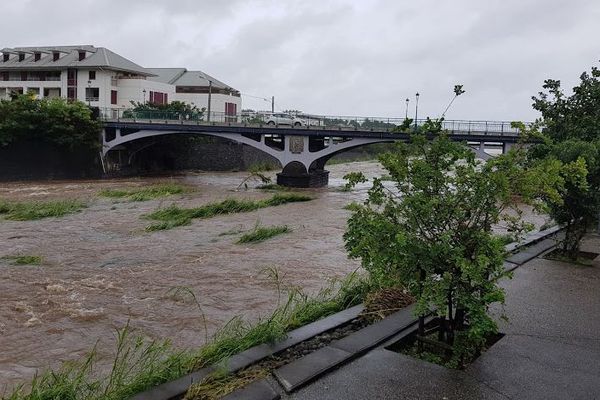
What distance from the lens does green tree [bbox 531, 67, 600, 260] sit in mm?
7334

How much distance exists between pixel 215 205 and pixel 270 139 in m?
18.2

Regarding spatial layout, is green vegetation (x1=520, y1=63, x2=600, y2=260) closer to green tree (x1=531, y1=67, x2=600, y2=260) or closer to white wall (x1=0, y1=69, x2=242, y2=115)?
green tree (x1=531, y1=67, x2=600, y2=260)

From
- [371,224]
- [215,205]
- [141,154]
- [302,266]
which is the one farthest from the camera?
[141,154]

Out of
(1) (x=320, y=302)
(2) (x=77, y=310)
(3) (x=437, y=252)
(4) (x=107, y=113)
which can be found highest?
(4) (x=107, y=113)

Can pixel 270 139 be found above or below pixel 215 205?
above

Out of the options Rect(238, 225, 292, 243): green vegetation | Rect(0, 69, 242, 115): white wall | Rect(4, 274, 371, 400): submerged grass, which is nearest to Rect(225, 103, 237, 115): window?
Rect(0, 69, 242, 115): white wall

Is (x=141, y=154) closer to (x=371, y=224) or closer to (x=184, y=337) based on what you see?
(x=184, y=337)

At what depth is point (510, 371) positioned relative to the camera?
4.54 m

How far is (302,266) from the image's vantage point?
11523 millimetres

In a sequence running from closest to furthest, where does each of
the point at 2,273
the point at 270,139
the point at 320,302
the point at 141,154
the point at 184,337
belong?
the point at 320,302
the point at 184,337
the point at 2,273
the point at 270,139
the point at 141,154

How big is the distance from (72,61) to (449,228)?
5090 cm

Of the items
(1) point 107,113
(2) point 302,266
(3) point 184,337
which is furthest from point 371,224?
(1) point 107,113

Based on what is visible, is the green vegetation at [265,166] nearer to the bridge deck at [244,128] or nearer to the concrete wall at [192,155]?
the concrete wall at [192,155]

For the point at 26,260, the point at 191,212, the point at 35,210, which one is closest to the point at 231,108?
the point at 191,212
